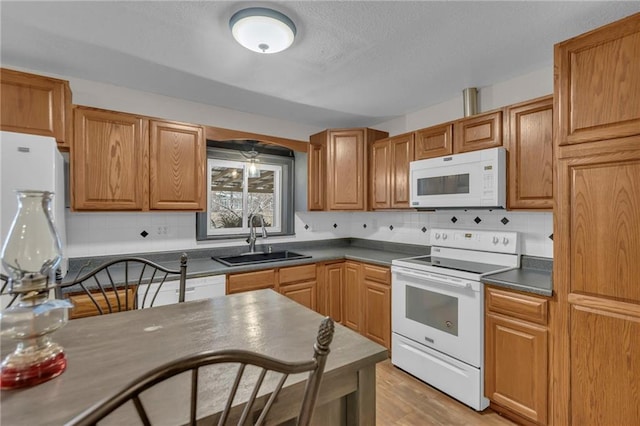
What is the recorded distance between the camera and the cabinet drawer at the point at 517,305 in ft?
5.75

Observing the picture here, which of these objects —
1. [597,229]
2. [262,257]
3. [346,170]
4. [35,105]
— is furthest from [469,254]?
[35,105]

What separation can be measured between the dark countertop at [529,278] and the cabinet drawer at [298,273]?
1.51 metres

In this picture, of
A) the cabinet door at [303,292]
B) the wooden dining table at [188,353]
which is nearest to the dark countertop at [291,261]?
the cabinet door at [303,292]

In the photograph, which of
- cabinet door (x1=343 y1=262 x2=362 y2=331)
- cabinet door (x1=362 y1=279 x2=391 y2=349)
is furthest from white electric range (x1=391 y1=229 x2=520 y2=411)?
cabinet door (x1=343 y1=262 x2=362 y2=331)

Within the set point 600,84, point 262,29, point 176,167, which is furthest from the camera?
point 176,167

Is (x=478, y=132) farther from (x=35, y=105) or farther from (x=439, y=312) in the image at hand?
(x=35, y=105)

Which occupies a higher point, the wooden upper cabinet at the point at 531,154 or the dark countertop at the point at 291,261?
the wooden upper cabinet at the point at 531,154

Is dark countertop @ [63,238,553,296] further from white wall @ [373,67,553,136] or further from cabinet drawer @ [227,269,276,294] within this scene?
white wall @ [373,67,553,136]

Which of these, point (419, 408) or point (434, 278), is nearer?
point (419, 408)

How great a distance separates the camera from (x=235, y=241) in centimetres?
318

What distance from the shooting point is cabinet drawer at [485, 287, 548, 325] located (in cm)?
175

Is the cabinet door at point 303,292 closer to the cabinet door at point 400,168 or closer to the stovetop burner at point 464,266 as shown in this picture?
the stovetop burner at point 464,266

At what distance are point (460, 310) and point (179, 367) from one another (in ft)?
6.63

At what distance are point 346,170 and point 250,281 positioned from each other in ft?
5.15
